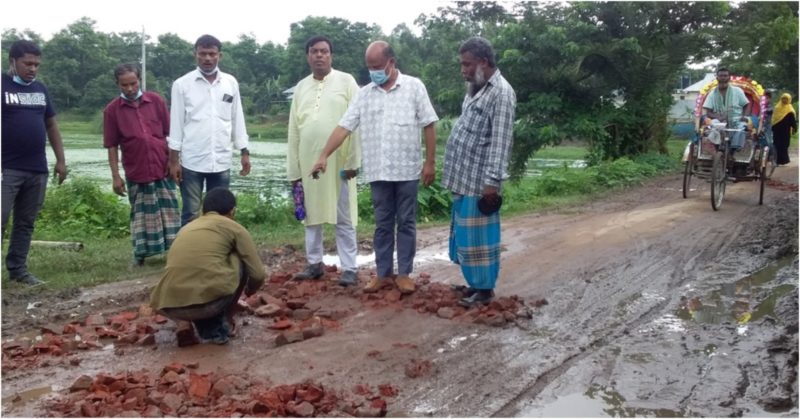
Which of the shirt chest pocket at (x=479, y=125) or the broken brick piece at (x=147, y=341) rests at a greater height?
the shirt chest pocket at (x=479, y=125)

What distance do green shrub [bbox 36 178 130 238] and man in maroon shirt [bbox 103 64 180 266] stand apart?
2.82m

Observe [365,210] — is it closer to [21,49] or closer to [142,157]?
[142,157]

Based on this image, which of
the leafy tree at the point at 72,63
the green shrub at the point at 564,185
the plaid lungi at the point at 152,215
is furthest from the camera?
the leafy tree at the point at 72,63

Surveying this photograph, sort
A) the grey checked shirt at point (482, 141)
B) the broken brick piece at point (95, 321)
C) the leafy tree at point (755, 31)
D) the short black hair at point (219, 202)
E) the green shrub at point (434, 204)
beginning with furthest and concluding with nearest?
the leafy tree at point (755, 31) → the green shrub at point (434, 204) → the grey checked shirt at point (482, 141) → the broken brick piece at point (95, 321) → the short black hair at point (219, 202)

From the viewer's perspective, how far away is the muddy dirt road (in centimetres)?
396

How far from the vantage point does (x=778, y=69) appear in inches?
1043

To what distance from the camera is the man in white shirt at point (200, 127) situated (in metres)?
6.53

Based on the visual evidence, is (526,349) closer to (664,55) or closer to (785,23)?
(664,55)

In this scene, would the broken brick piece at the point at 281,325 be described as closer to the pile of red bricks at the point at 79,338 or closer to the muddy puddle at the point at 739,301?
the pile of red bricks at the point at 79,338

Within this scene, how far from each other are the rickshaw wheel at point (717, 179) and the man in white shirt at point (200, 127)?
243 inches

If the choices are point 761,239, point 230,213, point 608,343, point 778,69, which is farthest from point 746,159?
point 778,69

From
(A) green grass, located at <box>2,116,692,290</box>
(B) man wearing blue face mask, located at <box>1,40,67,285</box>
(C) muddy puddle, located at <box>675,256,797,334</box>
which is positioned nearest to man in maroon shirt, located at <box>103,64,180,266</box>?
(A) green grass, located at <box>2,116,692,290</box>

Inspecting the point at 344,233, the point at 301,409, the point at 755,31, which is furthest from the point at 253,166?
the point at 301,409

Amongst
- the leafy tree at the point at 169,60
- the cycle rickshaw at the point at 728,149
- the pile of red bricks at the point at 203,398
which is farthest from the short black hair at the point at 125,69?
the leafy tree at the point at 169,60
